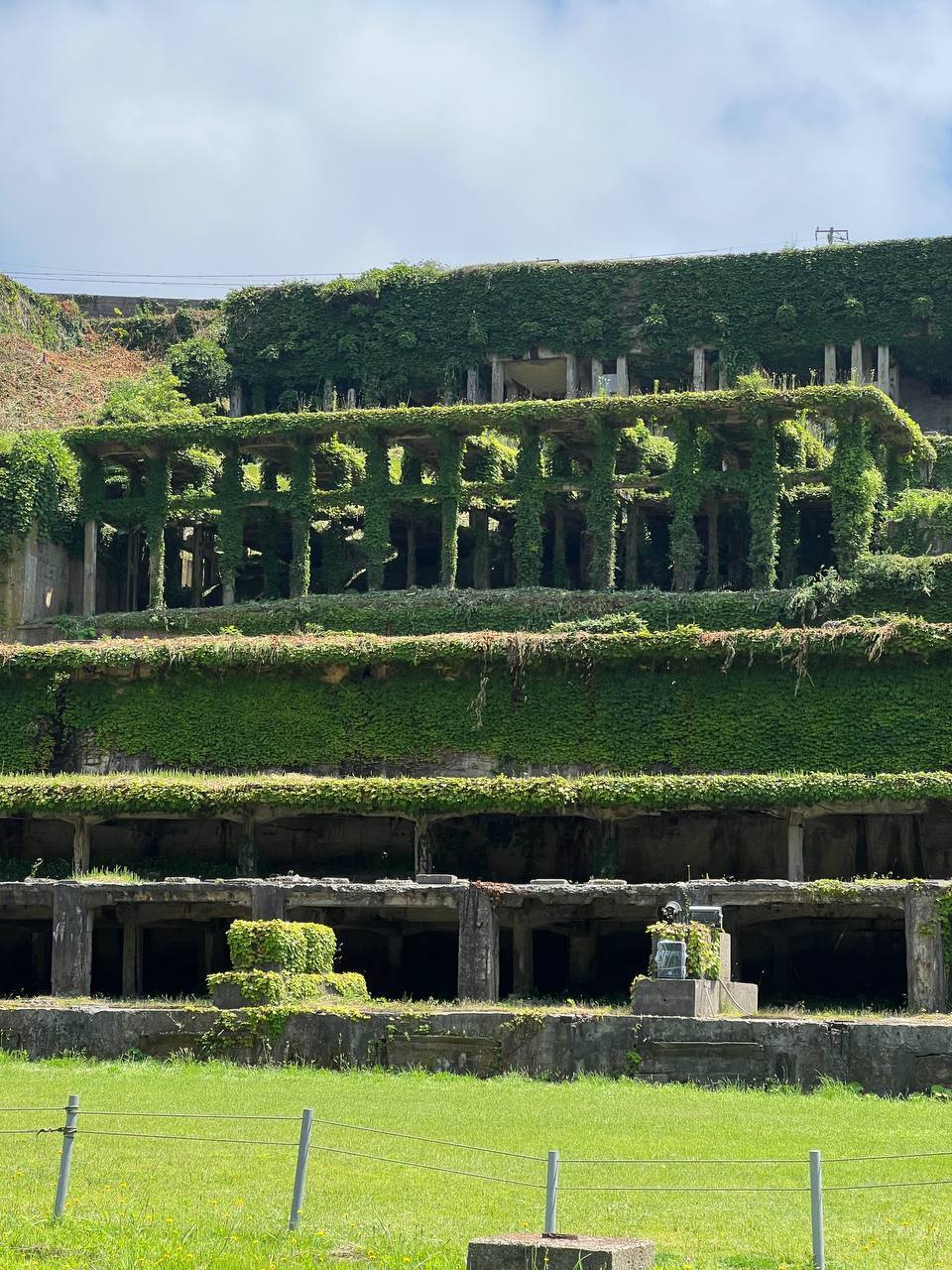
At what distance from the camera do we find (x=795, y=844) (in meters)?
50.0

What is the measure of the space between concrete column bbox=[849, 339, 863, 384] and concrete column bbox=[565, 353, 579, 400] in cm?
1110

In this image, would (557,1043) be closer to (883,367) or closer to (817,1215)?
(817,1215)

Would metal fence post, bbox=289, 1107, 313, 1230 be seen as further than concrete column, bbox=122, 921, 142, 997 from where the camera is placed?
No

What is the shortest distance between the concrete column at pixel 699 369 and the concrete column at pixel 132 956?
40699mm

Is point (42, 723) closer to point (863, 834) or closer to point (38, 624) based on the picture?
point (38, 624)

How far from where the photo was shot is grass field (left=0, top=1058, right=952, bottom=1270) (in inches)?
819

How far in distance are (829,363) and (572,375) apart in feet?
34.4

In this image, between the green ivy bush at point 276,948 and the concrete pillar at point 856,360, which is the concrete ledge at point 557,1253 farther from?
the concrete pillar at point 856,360

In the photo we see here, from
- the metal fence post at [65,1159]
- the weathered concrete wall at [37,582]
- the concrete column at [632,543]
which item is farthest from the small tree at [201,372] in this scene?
the metal fence post at [65,1159]

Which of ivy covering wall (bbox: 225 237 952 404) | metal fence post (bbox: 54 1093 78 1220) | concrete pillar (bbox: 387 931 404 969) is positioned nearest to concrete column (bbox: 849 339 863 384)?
ivy covering wall (bbox: 225 237 952 404)

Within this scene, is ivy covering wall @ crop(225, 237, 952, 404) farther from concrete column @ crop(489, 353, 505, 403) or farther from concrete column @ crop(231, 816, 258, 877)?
concrete column @ crop(231, 816, 258, 877)

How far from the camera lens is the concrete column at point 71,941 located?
4684 centimetres

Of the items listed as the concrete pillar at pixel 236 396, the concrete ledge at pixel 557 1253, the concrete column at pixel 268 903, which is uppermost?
the concrete pillar at pixel 236 396

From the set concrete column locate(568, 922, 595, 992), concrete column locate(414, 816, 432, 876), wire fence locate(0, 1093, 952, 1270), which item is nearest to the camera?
wire fence locate(0, 1093, 952, 1270)
